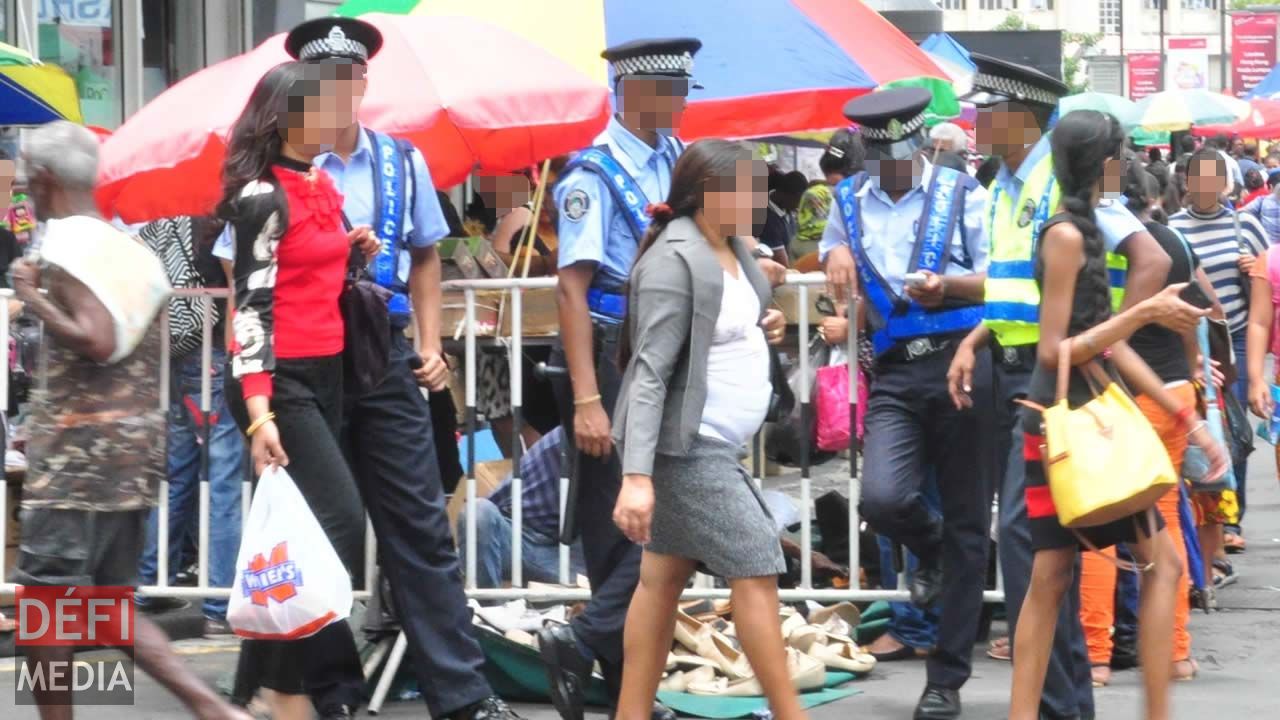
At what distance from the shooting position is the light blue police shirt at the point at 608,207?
5.98m

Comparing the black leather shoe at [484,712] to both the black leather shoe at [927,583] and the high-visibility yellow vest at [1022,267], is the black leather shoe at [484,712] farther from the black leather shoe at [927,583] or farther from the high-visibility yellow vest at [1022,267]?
the high-visibility yellow vest at [1022,267]

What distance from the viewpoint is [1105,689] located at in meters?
6.96

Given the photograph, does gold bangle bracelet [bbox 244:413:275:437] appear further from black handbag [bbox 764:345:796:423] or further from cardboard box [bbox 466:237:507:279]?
cardboard box [bbox 466:237:507:279]

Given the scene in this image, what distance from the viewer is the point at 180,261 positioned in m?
8.06

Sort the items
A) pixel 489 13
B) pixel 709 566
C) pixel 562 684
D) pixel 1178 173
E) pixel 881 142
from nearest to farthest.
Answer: pixel 709 566, pixel 562 684, pixel 881 142, pixel 489 13, pixel 1178 173

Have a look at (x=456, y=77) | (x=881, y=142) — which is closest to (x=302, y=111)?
(x=456, y=77)

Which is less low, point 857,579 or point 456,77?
point 456,77

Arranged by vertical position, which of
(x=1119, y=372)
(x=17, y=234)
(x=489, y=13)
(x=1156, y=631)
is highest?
(x=489, y=13)

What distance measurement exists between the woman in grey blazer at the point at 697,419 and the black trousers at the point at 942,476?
1.04 m

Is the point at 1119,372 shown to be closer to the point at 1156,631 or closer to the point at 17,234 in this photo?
the point at 1156,631

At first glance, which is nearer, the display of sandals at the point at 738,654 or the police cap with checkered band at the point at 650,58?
the police cap with checkered band at the point at 650,58

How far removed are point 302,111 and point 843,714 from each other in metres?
2.62

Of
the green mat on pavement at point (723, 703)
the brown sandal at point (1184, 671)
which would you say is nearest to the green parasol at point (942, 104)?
the brown sandal at point (1184, 671)

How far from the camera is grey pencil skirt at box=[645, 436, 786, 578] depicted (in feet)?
17.4
